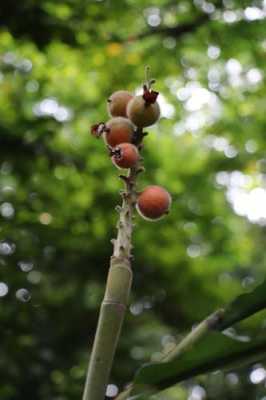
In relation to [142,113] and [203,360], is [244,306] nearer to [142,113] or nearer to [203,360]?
[203,360]

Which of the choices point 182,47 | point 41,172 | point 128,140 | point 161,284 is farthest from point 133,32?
point 128,140

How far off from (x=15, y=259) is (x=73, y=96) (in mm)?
2394

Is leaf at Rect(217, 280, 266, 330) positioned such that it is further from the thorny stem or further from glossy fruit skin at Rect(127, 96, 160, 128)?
glossy fruit skin at Rect(127, 96, 160, 128)

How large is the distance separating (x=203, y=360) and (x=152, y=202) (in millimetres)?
258

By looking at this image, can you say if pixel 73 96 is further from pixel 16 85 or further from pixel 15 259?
pixel 15 259

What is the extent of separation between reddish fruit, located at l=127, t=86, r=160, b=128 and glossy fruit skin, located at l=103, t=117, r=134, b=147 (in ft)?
0.04

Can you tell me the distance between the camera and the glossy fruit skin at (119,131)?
2.94 ft

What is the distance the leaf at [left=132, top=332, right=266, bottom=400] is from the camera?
2.22ft

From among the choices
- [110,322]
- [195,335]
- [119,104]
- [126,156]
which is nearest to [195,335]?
[195,335]

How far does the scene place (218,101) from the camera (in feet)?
18.0

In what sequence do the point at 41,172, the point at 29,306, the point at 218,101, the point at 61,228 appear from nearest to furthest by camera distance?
the point at 29,306, the point at 61,228, the point at 41,172, the point at 218,101

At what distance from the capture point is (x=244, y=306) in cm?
77

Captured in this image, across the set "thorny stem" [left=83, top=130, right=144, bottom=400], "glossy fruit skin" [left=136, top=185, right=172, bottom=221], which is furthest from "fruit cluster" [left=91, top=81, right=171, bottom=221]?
"thorny stem" [left=83, top=130, right=144, bottom=400]

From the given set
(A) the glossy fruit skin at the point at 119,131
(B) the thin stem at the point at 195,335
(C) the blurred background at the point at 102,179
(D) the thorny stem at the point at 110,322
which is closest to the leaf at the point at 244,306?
(B) the thin stem at the point at 195,335
